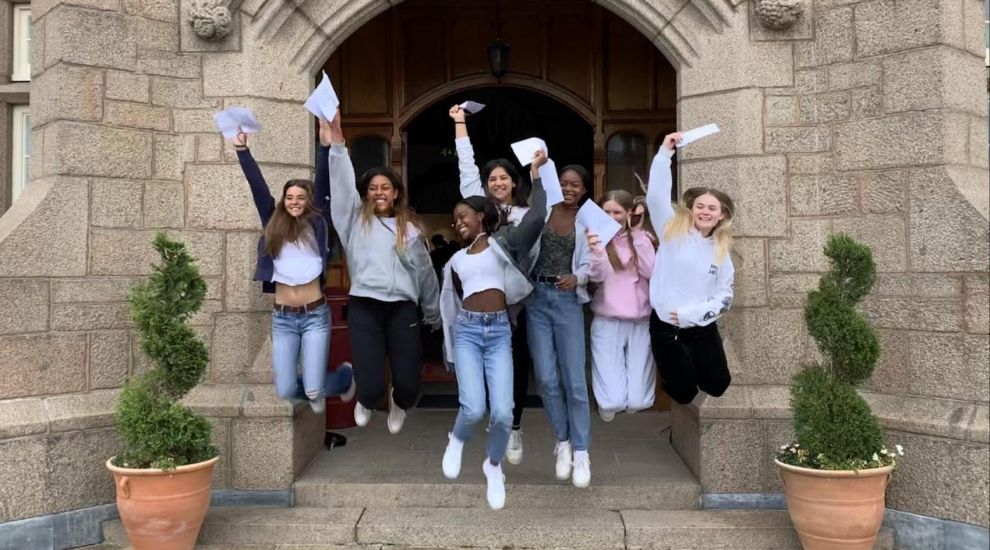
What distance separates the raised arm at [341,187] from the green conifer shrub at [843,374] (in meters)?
2.61

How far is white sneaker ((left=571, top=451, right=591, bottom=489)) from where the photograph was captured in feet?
13.3

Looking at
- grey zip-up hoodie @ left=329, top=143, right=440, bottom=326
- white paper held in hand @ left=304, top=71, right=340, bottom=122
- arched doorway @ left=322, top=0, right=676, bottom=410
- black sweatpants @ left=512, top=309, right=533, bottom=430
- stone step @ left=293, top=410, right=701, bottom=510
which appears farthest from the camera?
arched doorway @ left=322, top=0, right=676, bottom=410

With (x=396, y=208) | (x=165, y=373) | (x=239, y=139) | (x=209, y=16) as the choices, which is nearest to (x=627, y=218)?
(x=396, y=208)

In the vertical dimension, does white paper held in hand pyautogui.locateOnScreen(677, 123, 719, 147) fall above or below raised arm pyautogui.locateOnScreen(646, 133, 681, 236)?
above

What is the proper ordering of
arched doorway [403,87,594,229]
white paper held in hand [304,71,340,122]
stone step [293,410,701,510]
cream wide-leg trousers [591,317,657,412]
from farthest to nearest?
1. arched doorway [403,87,594,229]
2. stone step [293,410,701,510]
3. cream wide-leg trousers [591,317,657,412]
4. white paper held in hand [304,71,340,122]

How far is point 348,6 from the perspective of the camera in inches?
191

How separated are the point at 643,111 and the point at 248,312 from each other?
13.1 feet

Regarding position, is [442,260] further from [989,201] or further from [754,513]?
[989,201]

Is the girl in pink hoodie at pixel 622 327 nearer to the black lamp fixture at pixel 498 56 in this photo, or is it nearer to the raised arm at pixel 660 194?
the raised arm at pixel 660 194

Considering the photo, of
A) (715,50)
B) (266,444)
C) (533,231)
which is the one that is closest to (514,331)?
(533,231)

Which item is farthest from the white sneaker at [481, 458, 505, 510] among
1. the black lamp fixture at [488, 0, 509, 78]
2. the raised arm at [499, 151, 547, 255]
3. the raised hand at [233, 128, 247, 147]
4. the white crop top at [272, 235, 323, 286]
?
the black lamp fixture at [488, 0, 509, 78]

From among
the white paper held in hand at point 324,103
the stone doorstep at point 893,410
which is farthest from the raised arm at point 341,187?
the stone doorstep at point 893,410

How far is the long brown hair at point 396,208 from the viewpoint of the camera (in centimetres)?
402

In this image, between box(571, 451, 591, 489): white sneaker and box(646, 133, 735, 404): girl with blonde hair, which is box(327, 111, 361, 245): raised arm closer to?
box(646, 133, 735, 404): girl with blonde hair
